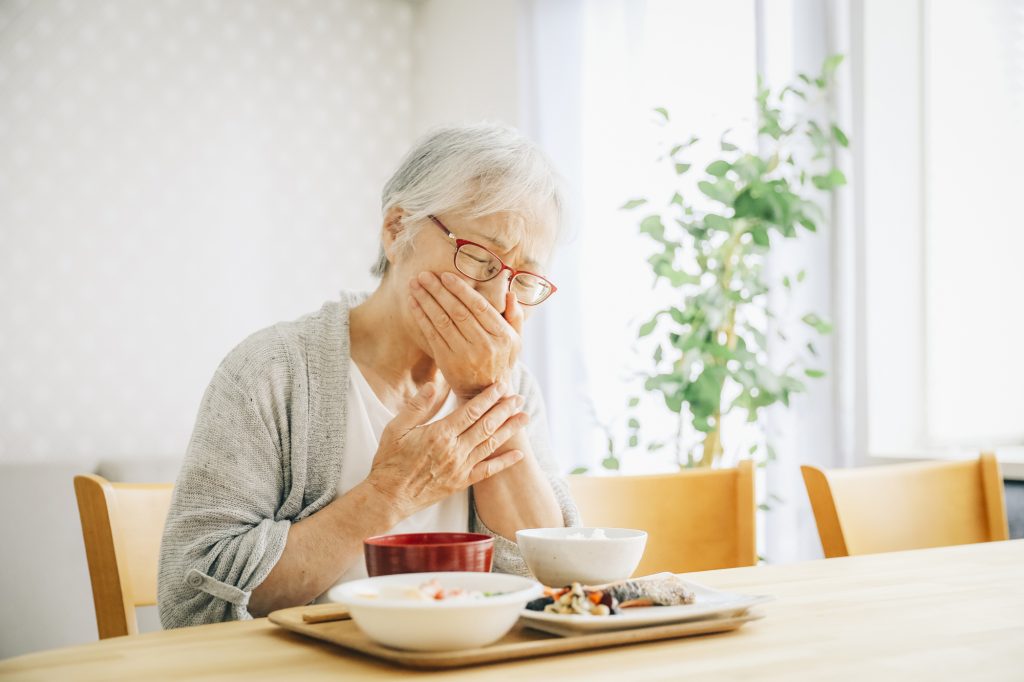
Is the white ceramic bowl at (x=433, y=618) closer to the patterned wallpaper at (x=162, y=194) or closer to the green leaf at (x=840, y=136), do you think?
the green leaf at (x=840, y=136)

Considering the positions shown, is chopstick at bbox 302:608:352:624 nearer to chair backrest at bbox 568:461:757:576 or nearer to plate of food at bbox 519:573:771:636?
plate of food at bbox 519:573:771:636

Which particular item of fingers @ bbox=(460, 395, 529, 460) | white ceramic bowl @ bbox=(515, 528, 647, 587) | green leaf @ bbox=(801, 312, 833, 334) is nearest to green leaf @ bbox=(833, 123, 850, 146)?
green leaf @ bbox=(801, 312, 833, 334)

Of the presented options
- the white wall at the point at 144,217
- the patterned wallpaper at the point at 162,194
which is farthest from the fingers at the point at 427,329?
the patterned wallpaper at the point at 162,194

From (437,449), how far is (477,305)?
0.73ft

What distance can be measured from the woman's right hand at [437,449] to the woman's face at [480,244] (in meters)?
0.15

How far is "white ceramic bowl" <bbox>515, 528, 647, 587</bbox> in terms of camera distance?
2.93 feet

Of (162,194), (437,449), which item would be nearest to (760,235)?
(437,449)

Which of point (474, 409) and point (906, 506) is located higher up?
point (474, 409)

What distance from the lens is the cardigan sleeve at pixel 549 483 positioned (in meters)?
1.25

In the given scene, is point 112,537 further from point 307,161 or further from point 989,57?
point 307,161

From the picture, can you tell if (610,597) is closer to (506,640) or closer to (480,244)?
(506,640)

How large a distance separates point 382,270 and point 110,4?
7.74 feet

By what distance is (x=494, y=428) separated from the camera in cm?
122

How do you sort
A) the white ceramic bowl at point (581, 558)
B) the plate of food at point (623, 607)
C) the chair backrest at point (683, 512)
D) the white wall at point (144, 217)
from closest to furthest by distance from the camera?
the plate of food at point (623, 607) → the white ceramic bowl at point (581, 558) → the chair backrest at point (683, 512) → the white wall at point (144, 217)
